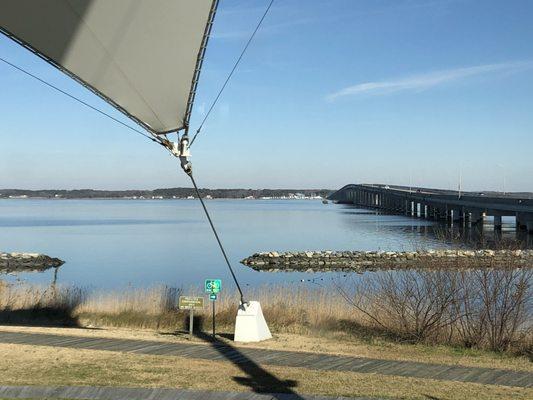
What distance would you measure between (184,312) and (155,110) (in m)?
8.20

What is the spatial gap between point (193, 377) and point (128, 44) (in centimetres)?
762

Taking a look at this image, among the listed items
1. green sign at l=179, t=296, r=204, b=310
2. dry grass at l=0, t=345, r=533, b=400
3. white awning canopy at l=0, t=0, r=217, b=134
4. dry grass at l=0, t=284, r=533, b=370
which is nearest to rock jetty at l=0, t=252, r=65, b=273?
dry grass at l=0, t=284, r=533, b=370

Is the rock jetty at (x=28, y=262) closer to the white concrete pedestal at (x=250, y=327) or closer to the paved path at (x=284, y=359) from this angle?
the paved path at (x=284, y=359)

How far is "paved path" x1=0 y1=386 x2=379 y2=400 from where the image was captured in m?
9.91

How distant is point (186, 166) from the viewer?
16.5 meters

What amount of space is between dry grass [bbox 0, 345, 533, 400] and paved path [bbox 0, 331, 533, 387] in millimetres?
567

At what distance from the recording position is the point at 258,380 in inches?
449

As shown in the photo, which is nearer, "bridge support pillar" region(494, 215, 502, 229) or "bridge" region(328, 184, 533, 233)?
"bridge" region(328, 184, 533, 233)

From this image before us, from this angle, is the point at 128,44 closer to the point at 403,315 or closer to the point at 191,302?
the point at 191,302

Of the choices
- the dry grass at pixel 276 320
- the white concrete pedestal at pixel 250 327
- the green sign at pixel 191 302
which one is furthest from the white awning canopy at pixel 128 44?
the dry grass at pixel 276 320

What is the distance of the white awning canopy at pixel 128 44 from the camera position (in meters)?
11.6

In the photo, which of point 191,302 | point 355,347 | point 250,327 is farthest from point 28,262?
point 355,347

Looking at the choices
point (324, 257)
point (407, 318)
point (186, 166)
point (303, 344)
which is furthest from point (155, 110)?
point (324, 257)

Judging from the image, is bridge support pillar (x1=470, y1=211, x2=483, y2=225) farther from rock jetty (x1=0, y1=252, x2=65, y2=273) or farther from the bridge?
rock jetty (x1=0, y1=252, x2=65, y2=273)
